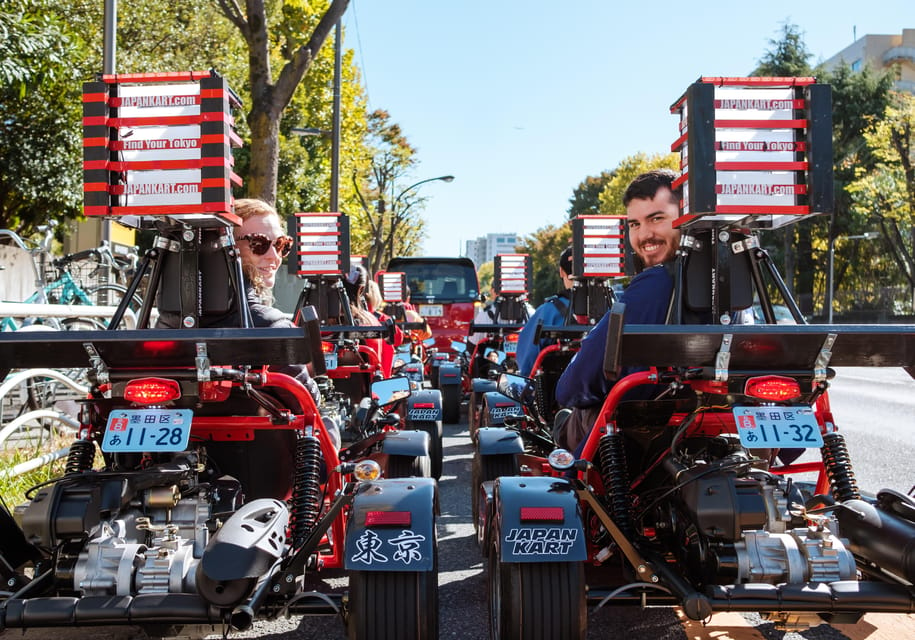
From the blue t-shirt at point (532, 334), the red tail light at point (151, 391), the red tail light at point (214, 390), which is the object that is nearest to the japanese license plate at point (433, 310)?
the blue t-shirt at point (532, 334)

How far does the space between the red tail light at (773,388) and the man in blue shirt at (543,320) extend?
3.60 metres

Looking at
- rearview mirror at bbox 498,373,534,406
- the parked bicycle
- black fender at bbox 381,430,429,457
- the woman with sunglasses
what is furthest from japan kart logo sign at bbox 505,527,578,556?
the parked bicycle

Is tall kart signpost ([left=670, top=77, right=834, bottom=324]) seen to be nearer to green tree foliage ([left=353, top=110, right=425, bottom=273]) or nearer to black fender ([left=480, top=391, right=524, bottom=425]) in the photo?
black fender ([left=480, top=391, right=524, bottom=425])

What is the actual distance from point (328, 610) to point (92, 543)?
89 cm

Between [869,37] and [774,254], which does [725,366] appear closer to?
[774,254]

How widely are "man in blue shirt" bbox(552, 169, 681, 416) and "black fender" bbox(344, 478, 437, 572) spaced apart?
1.00 metres

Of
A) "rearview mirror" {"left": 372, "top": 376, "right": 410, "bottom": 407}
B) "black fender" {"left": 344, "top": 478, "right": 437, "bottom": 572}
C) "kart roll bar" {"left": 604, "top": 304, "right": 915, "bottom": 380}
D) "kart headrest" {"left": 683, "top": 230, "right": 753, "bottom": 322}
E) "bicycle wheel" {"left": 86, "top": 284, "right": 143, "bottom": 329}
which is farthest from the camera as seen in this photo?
"bicycle wheel" {"left": 86, "top": 284, "right": 143, "bottom": 329}

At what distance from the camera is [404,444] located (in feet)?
15.4

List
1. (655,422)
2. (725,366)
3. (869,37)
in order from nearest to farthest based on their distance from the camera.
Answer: (725,366)
(655,422)
(869,37)

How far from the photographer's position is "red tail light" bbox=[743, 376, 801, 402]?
9.42 feet

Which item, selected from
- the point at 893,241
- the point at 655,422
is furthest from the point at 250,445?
the point at 893,241

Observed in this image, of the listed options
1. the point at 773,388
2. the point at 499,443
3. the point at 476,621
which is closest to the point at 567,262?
the point at 499,443

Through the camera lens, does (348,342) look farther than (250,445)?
Yes

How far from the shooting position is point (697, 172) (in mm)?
3182
